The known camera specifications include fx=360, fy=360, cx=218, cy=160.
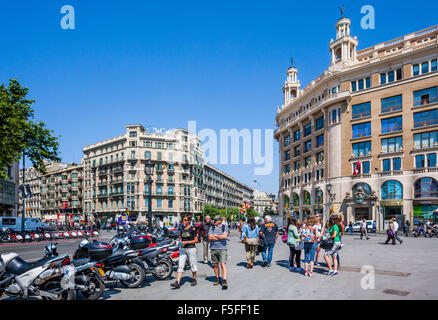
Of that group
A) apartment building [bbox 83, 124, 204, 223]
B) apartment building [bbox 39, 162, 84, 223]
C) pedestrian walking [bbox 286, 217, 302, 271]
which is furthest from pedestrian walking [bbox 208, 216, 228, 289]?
apartment building [bbox 39, 162, 84, 223]

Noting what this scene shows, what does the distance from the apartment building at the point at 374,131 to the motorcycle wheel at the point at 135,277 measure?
34.0m

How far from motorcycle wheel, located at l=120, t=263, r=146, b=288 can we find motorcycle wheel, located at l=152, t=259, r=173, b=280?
970 millimetres

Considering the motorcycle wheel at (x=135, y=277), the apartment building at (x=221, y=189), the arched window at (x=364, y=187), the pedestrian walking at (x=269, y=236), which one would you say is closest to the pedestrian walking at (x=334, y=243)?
the pedestrian walking at (x=269, y=236)

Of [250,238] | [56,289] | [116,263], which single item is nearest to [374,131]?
[250,238]

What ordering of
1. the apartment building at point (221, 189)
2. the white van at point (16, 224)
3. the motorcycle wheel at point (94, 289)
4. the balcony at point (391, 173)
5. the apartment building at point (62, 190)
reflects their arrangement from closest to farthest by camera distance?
the motorcycle wheel at point (94, 289), the white van at point (16, 224), the balcony at point (391, 173), the apartment building at point (62, 190), the apartment building at point (221, 189)

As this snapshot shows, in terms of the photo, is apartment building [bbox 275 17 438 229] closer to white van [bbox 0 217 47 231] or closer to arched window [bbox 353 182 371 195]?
arched window [bbox 353 182 371 195]

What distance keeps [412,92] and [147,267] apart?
142 feet

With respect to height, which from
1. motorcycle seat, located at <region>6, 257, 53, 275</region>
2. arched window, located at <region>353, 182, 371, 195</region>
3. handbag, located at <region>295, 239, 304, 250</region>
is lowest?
handbag, located at <region>295, 239, 304, 250</region>

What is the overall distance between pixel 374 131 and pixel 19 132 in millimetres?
39692

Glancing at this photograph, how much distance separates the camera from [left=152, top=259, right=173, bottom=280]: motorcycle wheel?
31.4 feet

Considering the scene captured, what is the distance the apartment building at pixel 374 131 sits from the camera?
41594 millimetres

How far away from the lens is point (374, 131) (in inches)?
1793
